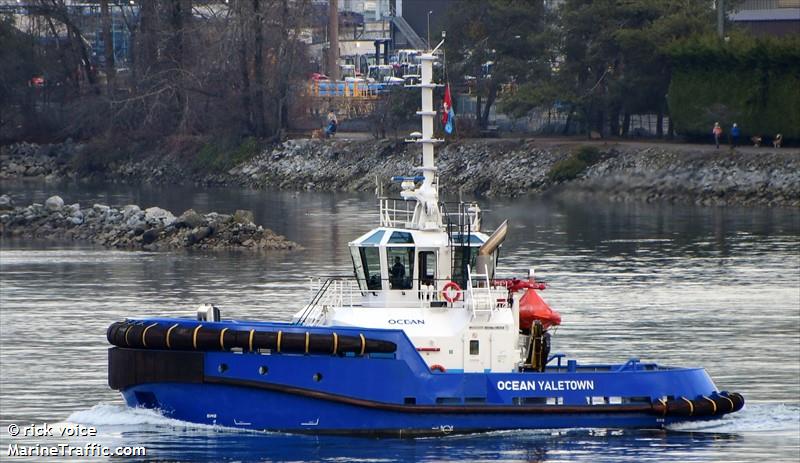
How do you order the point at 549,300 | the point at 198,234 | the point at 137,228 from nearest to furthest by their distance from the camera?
the point at 549,300
the point at 198,234
the point at 137,228

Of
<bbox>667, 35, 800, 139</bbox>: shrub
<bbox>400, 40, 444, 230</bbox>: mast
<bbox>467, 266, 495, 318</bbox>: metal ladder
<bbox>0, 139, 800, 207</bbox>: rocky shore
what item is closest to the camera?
<bbox>467, 266, 495, 318</bbox>: metal ladder

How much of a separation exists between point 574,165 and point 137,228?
2748cm

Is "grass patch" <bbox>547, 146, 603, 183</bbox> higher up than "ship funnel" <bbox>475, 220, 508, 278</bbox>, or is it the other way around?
"ship funnel" <bbox>475, 220, 508, 278</bbox>

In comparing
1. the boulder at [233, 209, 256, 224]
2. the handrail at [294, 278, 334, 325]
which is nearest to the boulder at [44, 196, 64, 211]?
the boulder at [233, 209, 256, 224]

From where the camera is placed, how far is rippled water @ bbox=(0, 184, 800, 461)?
26234mm

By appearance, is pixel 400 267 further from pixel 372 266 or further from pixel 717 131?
pixel 717 131

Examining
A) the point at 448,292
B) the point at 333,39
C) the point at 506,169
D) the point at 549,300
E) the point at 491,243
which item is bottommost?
the point at 506,169

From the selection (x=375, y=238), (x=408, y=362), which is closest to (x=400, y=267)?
(x=375, y=238)

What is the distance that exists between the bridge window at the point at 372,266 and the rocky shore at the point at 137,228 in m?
30.5

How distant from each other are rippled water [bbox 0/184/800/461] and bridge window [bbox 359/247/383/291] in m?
2.68

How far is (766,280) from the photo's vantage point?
47219mm

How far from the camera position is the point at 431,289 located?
26.9 meters

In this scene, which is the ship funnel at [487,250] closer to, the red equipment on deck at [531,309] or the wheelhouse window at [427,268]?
the red equipment on deck at [531,309]

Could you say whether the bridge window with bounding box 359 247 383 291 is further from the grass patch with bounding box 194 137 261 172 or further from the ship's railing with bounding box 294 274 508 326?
the grass patch with bounding box 194 137 261 172
